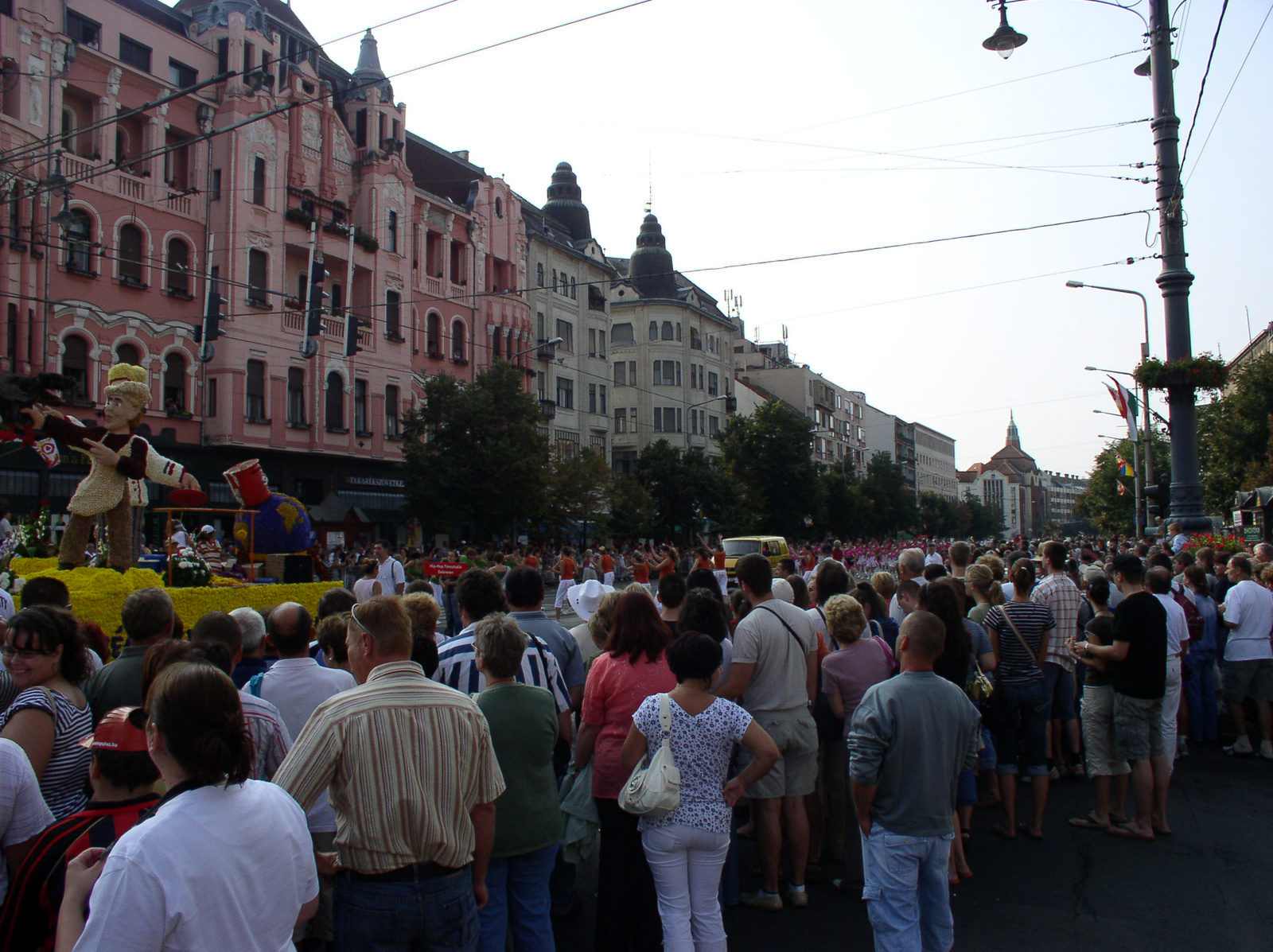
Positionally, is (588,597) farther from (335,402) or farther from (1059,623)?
(335,402)

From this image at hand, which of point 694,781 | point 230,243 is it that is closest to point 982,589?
point 694,781

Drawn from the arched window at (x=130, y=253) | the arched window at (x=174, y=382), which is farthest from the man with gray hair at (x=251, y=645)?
the arched window at (x=174, y=382)

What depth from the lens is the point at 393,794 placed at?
10.0 feet

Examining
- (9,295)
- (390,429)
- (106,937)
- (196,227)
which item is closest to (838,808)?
(106,937)

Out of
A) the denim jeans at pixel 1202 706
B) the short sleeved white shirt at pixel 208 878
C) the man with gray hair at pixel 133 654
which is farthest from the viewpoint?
the denim jeans at pixel 1202 706

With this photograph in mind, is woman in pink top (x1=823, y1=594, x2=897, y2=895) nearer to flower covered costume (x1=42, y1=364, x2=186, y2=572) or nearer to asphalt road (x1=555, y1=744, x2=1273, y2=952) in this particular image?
asphalt road (x1=555, y1=744, x2=1273, y2=952)

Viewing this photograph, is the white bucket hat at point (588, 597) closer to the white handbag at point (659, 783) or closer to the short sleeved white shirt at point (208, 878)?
the white handbag at point (659, 783)

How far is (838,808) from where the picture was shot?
20.4 ft

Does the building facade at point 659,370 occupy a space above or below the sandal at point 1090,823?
above

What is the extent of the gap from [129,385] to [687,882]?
7573 millimetres

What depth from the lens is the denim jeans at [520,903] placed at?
12.4 ft

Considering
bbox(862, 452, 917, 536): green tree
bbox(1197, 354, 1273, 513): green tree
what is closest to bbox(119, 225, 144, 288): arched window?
bbox(1197, 354, 1273, 513): green tree

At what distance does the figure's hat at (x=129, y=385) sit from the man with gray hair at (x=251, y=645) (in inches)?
195

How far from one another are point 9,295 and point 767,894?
25.0 meters
